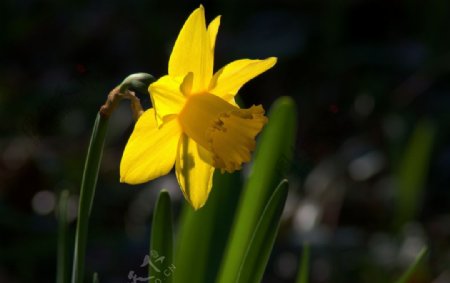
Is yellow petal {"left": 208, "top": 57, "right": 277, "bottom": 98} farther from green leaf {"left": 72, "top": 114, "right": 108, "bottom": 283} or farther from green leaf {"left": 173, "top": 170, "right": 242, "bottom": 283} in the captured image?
green leaf {"left": 173, "top": 170, "right": 242, "bottom": 283}

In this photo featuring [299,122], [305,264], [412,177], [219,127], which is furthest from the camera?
[299,122]

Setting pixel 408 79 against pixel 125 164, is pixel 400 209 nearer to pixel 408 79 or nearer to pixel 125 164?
pixel 408 79

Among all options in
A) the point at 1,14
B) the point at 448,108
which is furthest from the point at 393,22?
the point at 1,14

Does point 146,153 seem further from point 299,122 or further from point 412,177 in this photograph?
point 299,122

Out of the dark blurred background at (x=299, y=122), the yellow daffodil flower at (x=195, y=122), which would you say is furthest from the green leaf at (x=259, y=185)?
the dark blurred background at (x=299, y=122)

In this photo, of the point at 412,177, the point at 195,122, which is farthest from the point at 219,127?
the point at 412,177

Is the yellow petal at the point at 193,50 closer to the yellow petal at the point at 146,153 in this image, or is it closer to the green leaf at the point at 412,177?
the yellow petal at the point at 146,153
